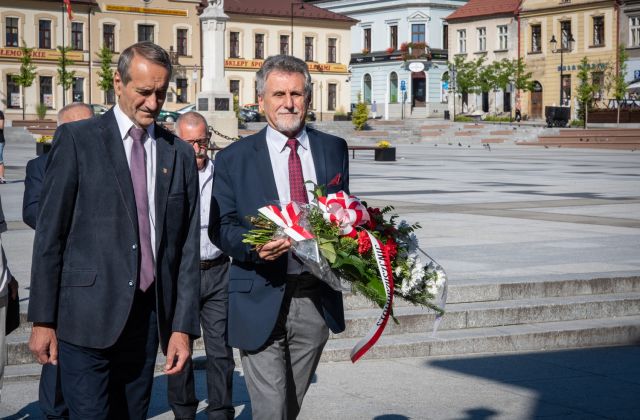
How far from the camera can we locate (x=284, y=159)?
481cm

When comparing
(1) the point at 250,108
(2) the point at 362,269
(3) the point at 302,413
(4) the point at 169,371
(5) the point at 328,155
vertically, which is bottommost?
(3) the point at 302,413

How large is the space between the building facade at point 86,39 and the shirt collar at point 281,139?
7505 centimetres

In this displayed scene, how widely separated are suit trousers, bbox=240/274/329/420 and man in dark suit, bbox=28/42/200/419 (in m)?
0.52

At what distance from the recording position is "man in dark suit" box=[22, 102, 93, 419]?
562cm

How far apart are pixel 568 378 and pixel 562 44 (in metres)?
75.4

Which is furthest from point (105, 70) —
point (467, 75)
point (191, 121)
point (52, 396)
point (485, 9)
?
point (52, 396)

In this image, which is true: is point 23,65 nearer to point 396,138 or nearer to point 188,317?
point 396,138

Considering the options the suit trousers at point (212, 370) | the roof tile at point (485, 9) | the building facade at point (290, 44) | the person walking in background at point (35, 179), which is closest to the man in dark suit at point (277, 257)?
the suit trousers at point (212, 370)

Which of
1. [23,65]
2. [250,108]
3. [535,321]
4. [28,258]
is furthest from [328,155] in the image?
[23,65]

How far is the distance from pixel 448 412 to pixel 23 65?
2863 inches

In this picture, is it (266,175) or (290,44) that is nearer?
(266,175)

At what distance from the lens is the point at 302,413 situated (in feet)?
22.7

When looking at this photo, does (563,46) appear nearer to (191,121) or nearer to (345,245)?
(191,121)

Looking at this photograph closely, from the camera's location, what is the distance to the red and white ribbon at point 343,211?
4.38 meters
